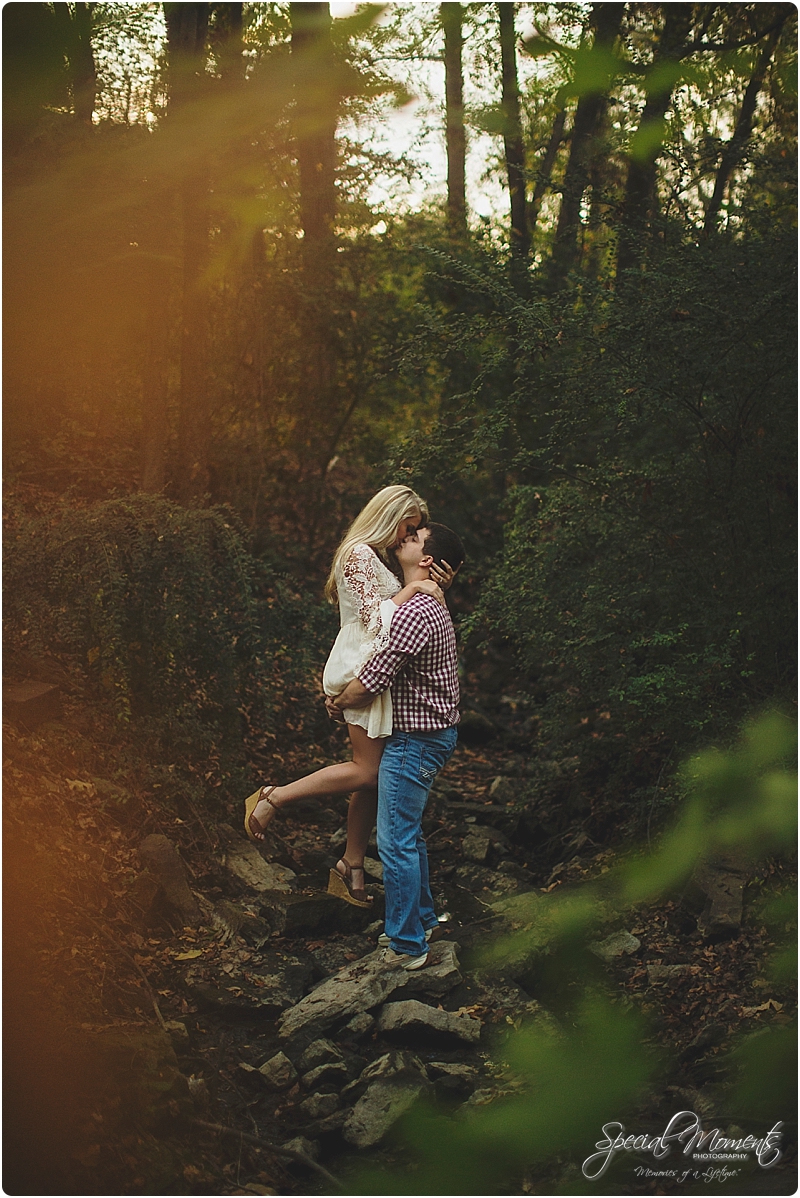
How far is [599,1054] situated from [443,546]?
3.85 metres

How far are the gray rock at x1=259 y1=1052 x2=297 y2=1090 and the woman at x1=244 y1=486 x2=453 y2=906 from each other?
116 centimetres

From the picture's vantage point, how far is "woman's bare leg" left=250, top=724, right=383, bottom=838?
472 cm

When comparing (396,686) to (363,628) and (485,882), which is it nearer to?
(363,628)

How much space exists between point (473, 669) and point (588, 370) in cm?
525

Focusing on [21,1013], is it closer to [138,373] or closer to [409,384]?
[138,373]

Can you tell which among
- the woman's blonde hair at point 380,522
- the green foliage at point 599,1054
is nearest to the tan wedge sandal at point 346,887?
the woman's blonde hair at point 380,522

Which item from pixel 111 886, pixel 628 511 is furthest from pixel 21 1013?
pixel 628 511

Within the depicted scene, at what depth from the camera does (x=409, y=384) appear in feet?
36.1

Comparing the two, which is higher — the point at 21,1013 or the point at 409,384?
the point at 409,384

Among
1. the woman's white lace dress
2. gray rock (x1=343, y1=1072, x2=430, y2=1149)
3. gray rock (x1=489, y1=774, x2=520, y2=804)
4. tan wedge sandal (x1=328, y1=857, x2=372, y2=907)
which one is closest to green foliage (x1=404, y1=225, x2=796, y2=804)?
gray rock (x1=489, y1=774, x2=520, y2=804)


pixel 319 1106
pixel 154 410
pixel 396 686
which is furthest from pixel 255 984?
pixel 154 410

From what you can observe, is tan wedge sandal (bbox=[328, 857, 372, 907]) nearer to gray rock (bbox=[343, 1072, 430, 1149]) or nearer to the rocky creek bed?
the rocky creek bed

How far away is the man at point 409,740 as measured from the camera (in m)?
4.43

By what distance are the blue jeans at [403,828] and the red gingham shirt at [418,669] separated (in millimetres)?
105
